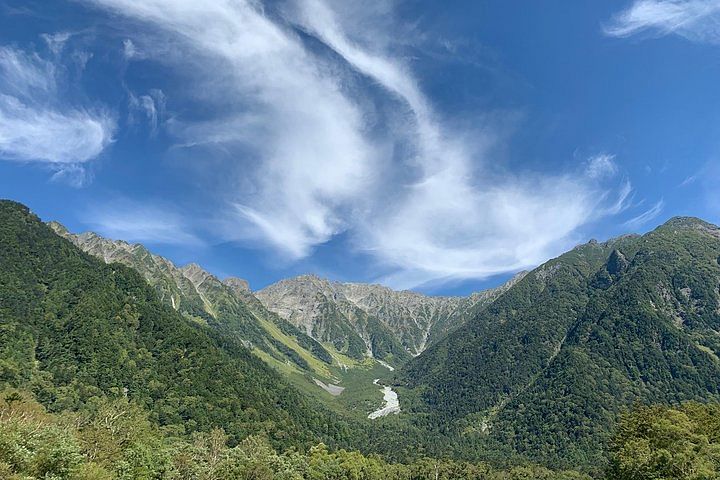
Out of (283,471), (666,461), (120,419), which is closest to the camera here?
(666,461)

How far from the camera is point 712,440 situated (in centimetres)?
10575

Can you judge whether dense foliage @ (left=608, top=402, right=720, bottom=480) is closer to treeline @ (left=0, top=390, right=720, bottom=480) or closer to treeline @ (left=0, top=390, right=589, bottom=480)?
treeline @ (left=0, top=390, right=720, bottom=480)

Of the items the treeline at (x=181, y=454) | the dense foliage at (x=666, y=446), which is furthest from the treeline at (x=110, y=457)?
the dense foliage at (x=666, y=446)

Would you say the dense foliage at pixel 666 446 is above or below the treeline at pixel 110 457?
below

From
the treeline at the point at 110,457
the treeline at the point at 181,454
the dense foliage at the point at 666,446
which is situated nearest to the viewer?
the treeline at the point at 110,457

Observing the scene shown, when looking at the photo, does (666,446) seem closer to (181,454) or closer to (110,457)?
(110,457)

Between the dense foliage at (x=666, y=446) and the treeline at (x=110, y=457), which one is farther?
the dense foliage at (x=666, y=446)

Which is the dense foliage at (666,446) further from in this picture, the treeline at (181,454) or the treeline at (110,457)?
the treeline at (110,457)

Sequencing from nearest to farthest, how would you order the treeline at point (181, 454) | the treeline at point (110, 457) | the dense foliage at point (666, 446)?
the treeline at point (110, 457), the treeline at point (181, 454), the dense foliage at point (666, 446)

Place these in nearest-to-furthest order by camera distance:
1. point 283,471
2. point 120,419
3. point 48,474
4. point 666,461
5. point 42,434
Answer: point 48,474
point 42,434
point 666,461
point 120,419
point 283,471

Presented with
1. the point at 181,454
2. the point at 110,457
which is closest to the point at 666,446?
the point at 110,457

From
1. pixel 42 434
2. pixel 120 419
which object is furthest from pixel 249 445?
pixel 42 434

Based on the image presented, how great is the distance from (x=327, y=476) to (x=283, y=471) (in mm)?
38709

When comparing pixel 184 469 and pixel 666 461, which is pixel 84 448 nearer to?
pixel 184 469
